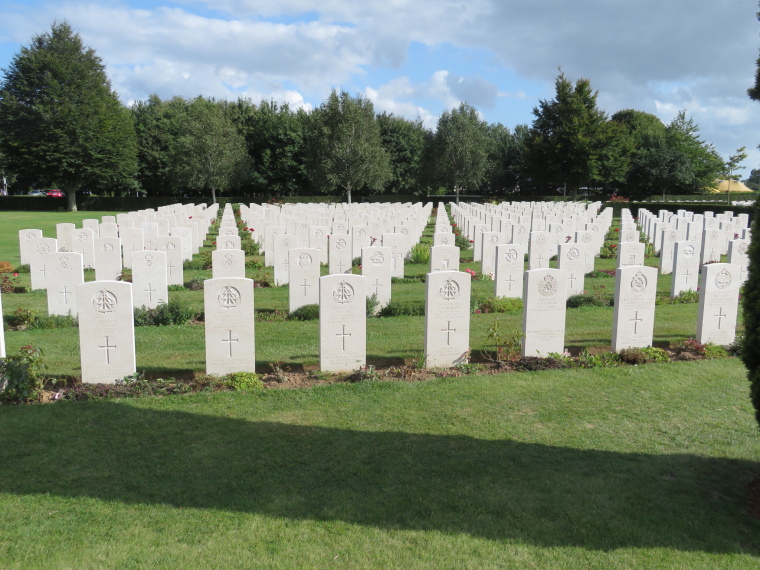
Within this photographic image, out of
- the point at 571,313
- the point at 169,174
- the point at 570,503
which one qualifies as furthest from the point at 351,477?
the point at 169,174

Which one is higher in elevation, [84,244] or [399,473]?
[84,244]

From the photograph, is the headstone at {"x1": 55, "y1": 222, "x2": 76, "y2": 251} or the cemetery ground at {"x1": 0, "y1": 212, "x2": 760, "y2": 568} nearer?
the cemetery ground at {"x1": 0, "y1": 212, "x2": 760, "y2": 568}

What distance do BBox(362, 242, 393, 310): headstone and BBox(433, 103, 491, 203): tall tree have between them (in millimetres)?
38755

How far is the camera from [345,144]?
42.5 meters

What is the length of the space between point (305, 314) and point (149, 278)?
2940 mm

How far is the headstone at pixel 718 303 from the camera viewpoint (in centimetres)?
841

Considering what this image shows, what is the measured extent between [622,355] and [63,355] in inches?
300

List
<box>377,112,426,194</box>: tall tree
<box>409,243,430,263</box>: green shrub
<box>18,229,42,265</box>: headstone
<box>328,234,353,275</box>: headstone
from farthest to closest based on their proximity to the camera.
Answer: <box>377,112,426,194</box>: tall tree → <box>409,243,430,263</box>: green shrub → <box>18,229,42,265</box>: headstone → <box>328,234,353,275</box>: headstone

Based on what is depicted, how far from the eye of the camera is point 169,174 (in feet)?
156

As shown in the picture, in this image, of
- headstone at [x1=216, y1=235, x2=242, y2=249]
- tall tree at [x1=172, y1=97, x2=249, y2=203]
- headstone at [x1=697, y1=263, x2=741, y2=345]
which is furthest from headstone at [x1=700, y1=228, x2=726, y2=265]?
tall tree at [x1=172, y1=97, x2=249, y2=203]

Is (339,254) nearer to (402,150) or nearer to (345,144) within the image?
(345,144)

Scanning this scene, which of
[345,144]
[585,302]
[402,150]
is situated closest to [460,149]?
[402,150]

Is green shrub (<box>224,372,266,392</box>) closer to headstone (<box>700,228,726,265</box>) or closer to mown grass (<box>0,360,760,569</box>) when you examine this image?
mown grass (<box>0,360,760,569</box>)

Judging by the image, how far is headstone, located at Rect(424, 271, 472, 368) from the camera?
7.60 m
